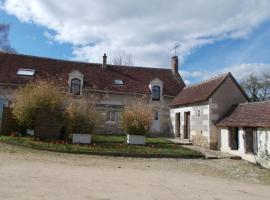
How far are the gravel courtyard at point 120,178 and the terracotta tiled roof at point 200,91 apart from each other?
5464 mm

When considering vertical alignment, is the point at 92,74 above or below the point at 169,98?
above

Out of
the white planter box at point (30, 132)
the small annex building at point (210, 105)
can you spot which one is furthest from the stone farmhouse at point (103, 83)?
the white planter box at point (30, 132)

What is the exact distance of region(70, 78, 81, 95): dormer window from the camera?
2583 cm

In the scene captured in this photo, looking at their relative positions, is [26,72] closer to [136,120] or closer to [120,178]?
[136,120]

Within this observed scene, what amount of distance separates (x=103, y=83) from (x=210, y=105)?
1088 cm

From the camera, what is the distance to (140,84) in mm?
28156

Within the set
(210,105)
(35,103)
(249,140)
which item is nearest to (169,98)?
(210,105)

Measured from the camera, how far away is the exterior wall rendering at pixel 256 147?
14625 mm

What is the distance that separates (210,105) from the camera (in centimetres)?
1888

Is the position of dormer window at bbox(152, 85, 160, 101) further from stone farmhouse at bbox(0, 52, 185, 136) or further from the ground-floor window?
the ground-floor window

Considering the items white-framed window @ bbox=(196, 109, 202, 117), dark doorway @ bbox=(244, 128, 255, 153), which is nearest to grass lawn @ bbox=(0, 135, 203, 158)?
dark doorway @ bbox=(244, 128, 255, 153)

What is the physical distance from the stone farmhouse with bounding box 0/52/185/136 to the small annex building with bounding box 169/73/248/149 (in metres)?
4.08

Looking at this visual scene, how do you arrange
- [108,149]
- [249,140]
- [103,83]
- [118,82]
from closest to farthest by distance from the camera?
[108,149] → [249,140] → [103,83] → [118,82]

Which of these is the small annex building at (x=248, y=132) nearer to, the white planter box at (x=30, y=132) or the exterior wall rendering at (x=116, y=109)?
the exterior wall rendering at (x=116, y=109)
